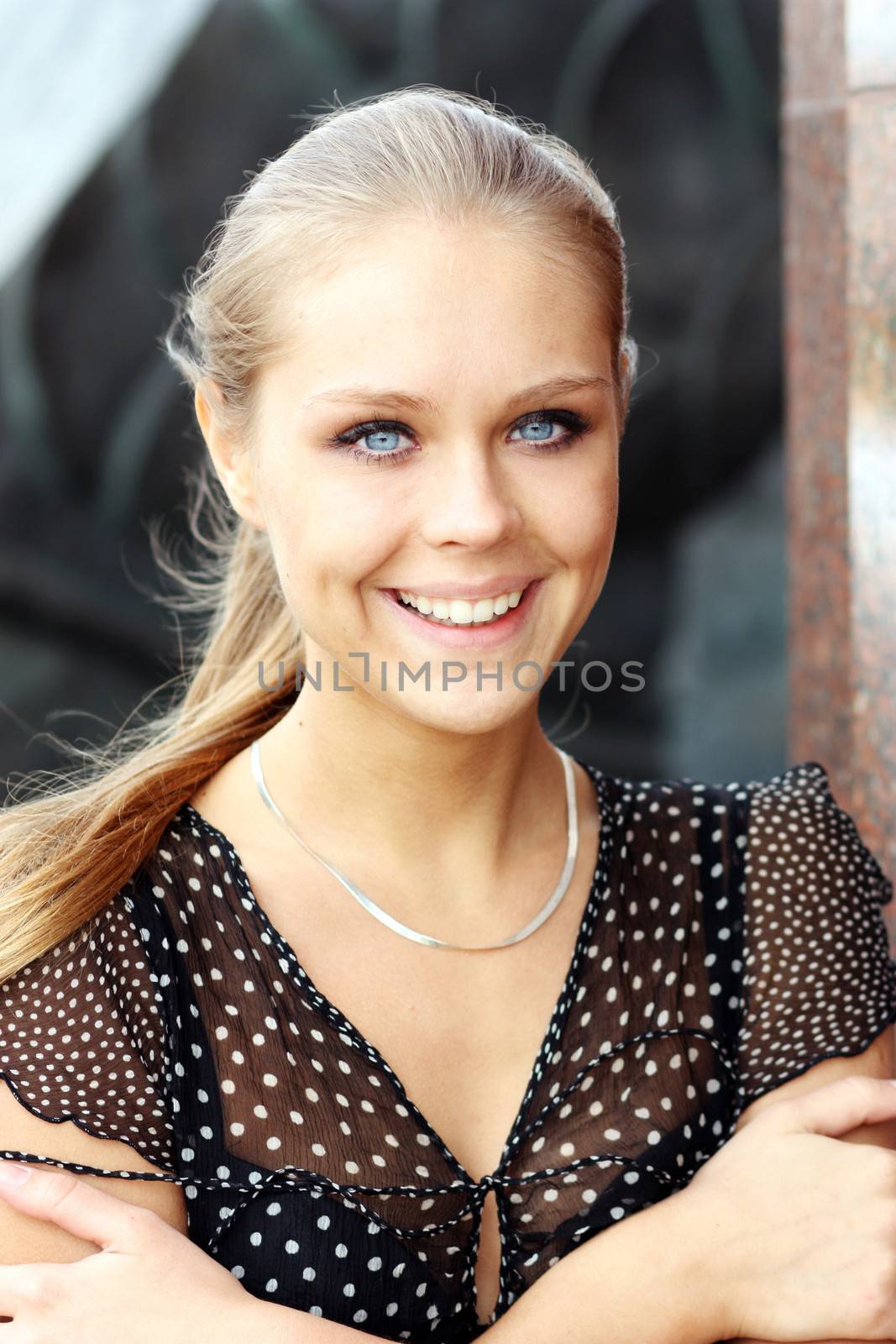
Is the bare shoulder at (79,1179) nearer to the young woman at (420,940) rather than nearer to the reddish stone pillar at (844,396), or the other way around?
the young woman at (420,940)

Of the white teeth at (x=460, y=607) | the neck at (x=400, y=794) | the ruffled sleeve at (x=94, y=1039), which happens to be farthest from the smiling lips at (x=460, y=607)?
the ruffled sleeve at (x=94, y=1039)

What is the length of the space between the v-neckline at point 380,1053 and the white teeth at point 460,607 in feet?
1.14

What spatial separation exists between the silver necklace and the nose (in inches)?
15.2

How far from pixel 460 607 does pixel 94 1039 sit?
538mm

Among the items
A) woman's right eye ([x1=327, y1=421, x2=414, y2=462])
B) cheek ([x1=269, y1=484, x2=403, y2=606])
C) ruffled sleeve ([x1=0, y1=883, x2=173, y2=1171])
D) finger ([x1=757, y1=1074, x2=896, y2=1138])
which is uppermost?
woman's right eye ([x1=327, y1=421, x2=414, y2=462])

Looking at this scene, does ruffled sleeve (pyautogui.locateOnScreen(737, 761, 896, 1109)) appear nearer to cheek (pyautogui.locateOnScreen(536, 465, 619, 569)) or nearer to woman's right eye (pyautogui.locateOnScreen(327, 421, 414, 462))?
cheek (pyautogui.locateOnScreen(536, 465, 619, 569))

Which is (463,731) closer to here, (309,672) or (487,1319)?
(309,672)

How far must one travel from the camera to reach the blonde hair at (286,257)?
1553 millimetres

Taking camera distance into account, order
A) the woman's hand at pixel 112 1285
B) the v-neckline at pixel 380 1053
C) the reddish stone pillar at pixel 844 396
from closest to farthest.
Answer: the woman's hand at pixel 112 1285 → the v-neckline at pixel 380 1053 → the reddish stone pillar at pixel 844 396

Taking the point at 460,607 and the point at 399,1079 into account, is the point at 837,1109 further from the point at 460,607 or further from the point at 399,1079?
the point at 460,607

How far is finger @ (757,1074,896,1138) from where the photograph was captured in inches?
63.6

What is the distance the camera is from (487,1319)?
5.23ft

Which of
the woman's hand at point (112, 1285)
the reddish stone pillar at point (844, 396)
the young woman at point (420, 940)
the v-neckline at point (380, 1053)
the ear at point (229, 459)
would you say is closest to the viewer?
the woman's hand at point (112, 1285)

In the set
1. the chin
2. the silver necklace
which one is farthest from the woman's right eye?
the silver necklace
